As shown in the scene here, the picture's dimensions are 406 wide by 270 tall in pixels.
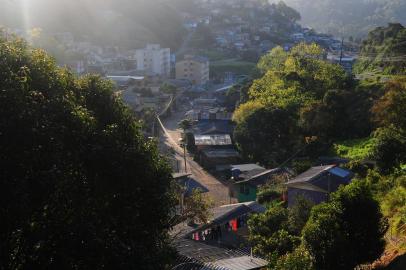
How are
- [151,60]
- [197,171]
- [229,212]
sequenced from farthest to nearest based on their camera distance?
[151,60], [197,171], [229,212]

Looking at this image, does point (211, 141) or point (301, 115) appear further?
point (211, 141)

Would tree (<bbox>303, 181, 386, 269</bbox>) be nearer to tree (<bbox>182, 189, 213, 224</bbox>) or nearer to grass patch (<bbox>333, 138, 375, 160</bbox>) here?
tree (<bbox>182, 189, 213, 224</bbox>)

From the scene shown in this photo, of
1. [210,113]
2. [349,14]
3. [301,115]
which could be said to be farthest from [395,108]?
[349,14]

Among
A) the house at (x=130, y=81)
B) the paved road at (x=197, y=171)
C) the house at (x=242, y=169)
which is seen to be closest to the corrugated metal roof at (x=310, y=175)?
the paved road at (x=197, y=171)

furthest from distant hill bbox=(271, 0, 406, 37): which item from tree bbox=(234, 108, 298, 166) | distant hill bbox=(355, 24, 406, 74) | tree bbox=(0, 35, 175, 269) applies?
tree bbox=(0, 35, 175, 269)

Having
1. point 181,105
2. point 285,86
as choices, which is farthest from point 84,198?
point 181,105

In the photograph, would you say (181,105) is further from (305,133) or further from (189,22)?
(189,22)

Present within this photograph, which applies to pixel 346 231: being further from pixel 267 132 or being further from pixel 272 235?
pixel 267 132

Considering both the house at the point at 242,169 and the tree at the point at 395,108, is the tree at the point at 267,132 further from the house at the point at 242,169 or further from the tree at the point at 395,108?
the tree at the point at 395,108
